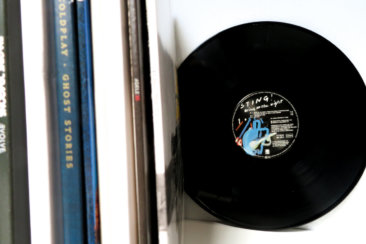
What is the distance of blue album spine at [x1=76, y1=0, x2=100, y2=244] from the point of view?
0.28 metres

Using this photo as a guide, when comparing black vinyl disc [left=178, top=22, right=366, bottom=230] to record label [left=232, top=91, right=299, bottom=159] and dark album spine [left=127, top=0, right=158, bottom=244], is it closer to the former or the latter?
record label [left=232, top=91, right=299, bottom=159]

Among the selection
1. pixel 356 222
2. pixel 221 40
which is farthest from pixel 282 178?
pixel 221 40

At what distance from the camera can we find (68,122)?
0.28 metres

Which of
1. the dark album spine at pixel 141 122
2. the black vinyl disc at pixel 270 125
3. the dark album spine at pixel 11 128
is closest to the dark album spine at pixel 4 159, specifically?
the dark album spine at pixel 11 128

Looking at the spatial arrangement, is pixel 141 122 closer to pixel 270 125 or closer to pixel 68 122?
pixel 68 122

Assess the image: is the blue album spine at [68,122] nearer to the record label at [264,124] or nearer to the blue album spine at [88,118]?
the blue album spine at [88,118]

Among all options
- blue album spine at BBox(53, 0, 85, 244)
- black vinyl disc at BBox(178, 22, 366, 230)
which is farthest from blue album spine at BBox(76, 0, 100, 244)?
black vinyl disc at BBox(178, 22, 366, 230)

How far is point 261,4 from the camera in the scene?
1.82ft

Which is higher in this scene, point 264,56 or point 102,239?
point 264,56

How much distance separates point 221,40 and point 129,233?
0.43 m

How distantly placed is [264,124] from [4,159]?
473 millimetres

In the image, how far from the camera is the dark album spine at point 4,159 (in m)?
0.25

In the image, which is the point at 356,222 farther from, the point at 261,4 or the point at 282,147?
the point at 261,4

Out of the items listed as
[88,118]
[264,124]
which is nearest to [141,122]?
[88,118]
